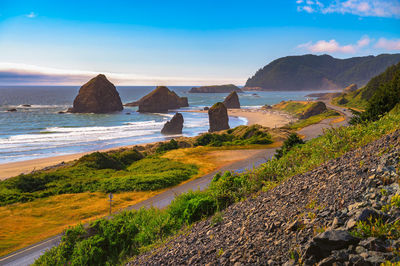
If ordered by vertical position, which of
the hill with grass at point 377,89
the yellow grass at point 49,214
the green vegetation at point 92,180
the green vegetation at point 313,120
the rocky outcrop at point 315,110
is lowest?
the yellow grass at point 49,214

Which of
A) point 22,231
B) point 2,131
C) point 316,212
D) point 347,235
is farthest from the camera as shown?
point 2,131

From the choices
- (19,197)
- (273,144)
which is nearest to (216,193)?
(19,197)

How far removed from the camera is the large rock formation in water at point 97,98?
4459 inches

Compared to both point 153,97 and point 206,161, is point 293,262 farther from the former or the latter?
point 153,97

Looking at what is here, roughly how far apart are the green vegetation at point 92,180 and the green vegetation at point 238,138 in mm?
13134

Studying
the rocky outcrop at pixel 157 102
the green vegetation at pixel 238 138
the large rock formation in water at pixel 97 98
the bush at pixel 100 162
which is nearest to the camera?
the bush at pixel 100 162

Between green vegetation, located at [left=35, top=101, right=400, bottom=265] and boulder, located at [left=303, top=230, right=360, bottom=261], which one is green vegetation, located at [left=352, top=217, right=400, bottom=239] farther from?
green vegetation, located at [left=35, top=101, right=400, bottom=265]

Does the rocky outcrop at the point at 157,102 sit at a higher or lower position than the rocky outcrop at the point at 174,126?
higher

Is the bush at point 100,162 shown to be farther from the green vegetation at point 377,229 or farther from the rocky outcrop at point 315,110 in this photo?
the rocky outcrop at point 315,110

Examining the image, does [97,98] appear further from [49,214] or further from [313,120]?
[49,214]

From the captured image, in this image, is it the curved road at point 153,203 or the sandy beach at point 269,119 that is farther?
the sandy beach at point 269,119

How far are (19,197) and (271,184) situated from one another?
21552 millimetres

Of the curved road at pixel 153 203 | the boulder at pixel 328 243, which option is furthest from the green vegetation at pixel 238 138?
the boulder at pixel 328 243

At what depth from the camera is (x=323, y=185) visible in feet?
25.1
